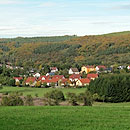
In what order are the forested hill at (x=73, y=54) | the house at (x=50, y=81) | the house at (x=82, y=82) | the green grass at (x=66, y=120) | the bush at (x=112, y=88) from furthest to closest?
the forested hill at (x=73, y=54) < the house at (x=50, y=81) < the house at (x=82, y=82) < the bush at (x=112, y=88) < the green grass at (x=66, y=120)

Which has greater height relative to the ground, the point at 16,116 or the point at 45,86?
the point at 16,116

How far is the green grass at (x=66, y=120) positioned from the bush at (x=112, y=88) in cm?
2853

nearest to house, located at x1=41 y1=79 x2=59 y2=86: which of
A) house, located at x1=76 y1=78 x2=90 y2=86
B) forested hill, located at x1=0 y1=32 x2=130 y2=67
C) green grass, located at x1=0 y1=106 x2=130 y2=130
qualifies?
house, located at x1=76 y1=78 x2=90 y2=86

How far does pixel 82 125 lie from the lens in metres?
16.1

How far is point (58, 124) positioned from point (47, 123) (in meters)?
0.57

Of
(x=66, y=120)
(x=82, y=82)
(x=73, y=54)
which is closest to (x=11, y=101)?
(x=66, y=120)

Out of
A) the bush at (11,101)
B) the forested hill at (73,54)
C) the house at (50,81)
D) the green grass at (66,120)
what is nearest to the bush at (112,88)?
the bush at (11,101)

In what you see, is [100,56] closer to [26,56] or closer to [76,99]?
[26,56]

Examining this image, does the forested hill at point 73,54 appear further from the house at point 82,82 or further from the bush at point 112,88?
the bush at point 112,88

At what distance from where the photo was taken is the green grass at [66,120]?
→ 15625mm

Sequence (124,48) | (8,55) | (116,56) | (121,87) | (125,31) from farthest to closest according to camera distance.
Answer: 1. (125,31)
2. (8,55)
3. (124,48)
4. (116,56)
5. (121,87)

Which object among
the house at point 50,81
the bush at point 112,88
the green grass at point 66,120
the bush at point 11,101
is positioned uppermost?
the green grass at point 66,120

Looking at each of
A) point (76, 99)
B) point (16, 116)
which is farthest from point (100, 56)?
point (16, 116)

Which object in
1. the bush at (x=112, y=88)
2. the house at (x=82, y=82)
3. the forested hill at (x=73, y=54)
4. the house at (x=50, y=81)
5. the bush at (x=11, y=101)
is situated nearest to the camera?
the bush at (x=11, y=101)
